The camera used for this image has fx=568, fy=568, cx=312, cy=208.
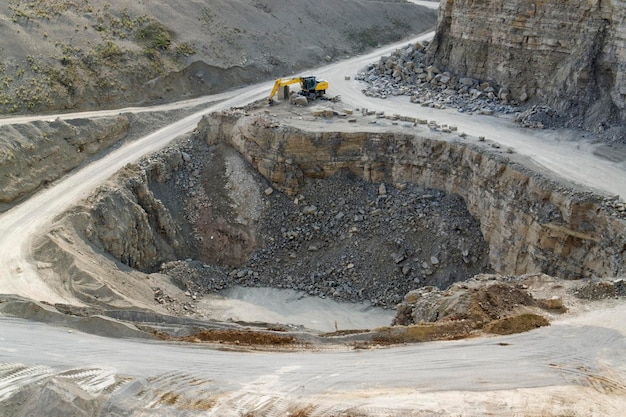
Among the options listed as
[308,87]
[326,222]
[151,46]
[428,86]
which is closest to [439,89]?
[428,86]

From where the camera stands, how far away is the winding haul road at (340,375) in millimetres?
11367

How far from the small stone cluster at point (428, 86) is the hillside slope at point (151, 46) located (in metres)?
7.82

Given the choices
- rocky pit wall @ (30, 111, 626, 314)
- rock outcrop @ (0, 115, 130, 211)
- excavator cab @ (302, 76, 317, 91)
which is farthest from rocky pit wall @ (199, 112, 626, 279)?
Answer: rock outcrop @ (0, 115, 130, 211)

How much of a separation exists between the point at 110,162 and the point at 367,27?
3291 cm

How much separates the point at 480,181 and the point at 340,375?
50.7 ft

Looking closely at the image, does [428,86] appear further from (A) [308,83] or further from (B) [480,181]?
(B) [480,181]

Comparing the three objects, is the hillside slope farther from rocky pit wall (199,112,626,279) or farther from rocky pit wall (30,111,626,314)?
rocky pit wall (199,112,626,279)

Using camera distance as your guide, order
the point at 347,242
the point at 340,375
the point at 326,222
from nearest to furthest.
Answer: the point at 340,375
the point at 347,242
the point at 326,222

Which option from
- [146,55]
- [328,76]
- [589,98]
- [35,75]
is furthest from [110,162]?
[589,98]

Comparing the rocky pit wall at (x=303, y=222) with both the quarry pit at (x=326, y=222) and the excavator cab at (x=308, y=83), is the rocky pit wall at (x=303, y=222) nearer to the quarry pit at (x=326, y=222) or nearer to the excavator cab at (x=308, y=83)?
the quarry pit at (x=326, y=222)

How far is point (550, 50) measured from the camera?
1252 inches

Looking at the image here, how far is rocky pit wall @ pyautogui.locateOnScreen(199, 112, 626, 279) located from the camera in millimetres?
21359

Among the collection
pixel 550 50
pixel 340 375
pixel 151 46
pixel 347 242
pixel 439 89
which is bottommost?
pixel 347 242

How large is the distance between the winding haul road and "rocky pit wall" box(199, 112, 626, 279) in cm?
634
